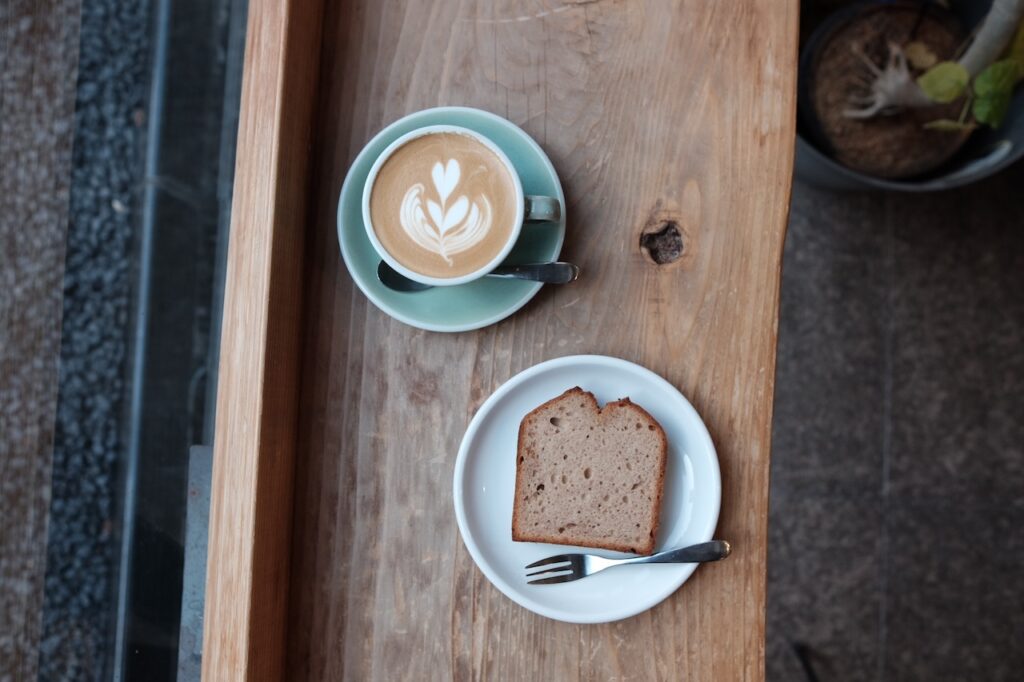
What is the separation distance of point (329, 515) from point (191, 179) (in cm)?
79

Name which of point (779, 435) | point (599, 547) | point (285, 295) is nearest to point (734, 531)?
point (599, 547)

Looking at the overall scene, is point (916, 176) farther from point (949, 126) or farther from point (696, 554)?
point (696, 554)

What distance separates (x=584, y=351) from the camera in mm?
1019

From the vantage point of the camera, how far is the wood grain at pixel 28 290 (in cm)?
130

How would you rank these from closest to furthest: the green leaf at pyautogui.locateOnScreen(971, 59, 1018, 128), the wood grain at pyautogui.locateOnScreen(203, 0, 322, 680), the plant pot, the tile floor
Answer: the wood grain at pyautogui.locateOnScreen(203, 0, 322, 680)
the green leaf at pyautogui.locateOnScreen(971, 59, 1018, 128)
the plant pot
the tile floor

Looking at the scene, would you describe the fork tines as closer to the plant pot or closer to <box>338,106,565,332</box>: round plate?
<box>338,106,565,332</box>: round plate

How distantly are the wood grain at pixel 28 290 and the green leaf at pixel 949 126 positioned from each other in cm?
148

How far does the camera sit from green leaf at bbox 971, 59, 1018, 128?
126cm

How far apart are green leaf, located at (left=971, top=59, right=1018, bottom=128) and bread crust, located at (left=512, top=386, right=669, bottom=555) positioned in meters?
0.80

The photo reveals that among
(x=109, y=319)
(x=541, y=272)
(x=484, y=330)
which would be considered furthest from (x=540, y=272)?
(x=109, y=319)

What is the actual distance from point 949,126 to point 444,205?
0.95 metres

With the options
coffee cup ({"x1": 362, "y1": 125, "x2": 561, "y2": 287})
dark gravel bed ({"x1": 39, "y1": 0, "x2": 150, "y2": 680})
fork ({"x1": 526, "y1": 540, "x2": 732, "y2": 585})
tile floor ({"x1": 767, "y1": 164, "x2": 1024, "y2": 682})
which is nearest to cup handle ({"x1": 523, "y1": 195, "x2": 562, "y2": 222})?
coffee cup ({"x1": 362, "y1": 125, "x2": 561, "y2": 287})

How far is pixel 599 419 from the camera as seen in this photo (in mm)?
987

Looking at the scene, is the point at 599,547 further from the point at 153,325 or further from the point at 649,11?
the point at 153,325
